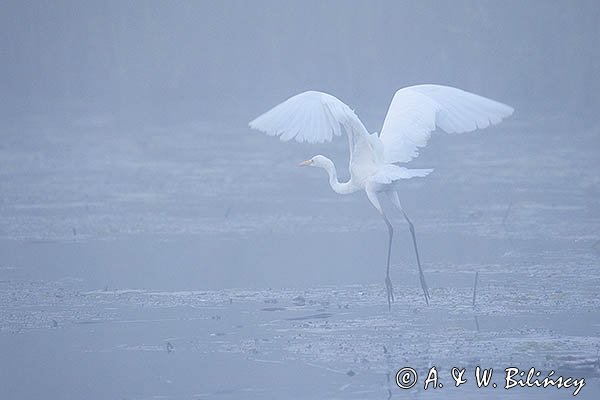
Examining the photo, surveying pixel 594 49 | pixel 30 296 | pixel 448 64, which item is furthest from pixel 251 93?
pixel 30 296

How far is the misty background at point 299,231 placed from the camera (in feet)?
26.2

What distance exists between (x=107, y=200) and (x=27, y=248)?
Answer: 2553 millimetres

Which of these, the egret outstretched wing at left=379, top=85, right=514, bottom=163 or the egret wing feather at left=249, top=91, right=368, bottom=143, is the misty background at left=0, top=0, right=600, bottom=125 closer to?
the egret outstretched wing at left=379, top=85, right=514, bottom=163

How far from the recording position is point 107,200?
14.3 m

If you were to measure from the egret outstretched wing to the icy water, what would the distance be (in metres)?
0.99

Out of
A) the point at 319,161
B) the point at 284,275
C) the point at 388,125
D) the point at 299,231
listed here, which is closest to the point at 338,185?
the point at 319,161

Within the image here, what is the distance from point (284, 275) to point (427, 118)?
5.52 feet

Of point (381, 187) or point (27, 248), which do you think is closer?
point (381, 187)

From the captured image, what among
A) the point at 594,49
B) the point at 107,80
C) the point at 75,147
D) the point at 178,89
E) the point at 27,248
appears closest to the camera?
the point at 27,248

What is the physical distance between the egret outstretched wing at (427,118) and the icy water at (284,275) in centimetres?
99

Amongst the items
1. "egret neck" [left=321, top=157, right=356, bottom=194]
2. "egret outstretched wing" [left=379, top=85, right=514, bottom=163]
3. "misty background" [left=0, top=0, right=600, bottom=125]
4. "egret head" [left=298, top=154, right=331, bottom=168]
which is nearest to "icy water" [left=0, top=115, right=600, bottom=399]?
"egret neck" [left=321, top=157, right=356, bottom=194]

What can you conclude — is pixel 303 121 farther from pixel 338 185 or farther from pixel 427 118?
pixel 427 118

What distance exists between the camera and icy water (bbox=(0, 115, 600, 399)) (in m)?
7.77

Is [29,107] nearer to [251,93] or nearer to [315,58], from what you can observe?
[251,93]
